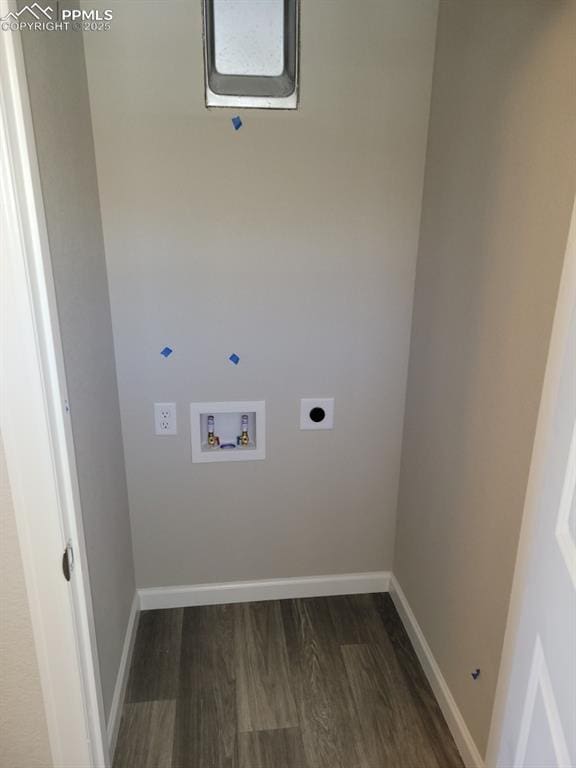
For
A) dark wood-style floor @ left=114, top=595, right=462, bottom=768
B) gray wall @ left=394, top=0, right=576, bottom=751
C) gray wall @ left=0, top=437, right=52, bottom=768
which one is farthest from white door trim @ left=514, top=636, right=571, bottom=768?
gray wall @ left=0, top=437, right=52, bottom=768

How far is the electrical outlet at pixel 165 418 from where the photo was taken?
6.54ft

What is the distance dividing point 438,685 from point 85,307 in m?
1.68

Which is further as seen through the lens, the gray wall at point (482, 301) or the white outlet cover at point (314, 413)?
the white outlet cover at point (314, 413)

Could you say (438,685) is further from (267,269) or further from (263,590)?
(267,269)

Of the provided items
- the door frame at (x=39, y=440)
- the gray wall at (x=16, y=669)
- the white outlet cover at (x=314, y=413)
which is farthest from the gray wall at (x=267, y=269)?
the gray wall at (x=16, y=669)

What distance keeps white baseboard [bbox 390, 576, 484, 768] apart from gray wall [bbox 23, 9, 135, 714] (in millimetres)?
1081

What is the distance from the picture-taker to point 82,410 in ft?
4.60

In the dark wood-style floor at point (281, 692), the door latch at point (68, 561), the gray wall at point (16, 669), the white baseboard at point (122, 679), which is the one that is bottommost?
the dark wood-style floor at point (281, 692)

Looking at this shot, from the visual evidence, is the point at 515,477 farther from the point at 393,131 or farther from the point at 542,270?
the point at 393,131

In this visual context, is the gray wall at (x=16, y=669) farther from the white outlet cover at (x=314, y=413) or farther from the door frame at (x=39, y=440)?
the white outlet cover at (x=314, y=413)

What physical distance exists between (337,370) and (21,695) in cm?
138

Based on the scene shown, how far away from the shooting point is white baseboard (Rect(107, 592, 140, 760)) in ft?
5.39

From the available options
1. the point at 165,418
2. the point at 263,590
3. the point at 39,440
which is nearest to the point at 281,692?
the point at 263,590

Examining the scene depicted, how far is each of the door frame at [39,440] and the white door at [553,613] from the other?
2.84ft
